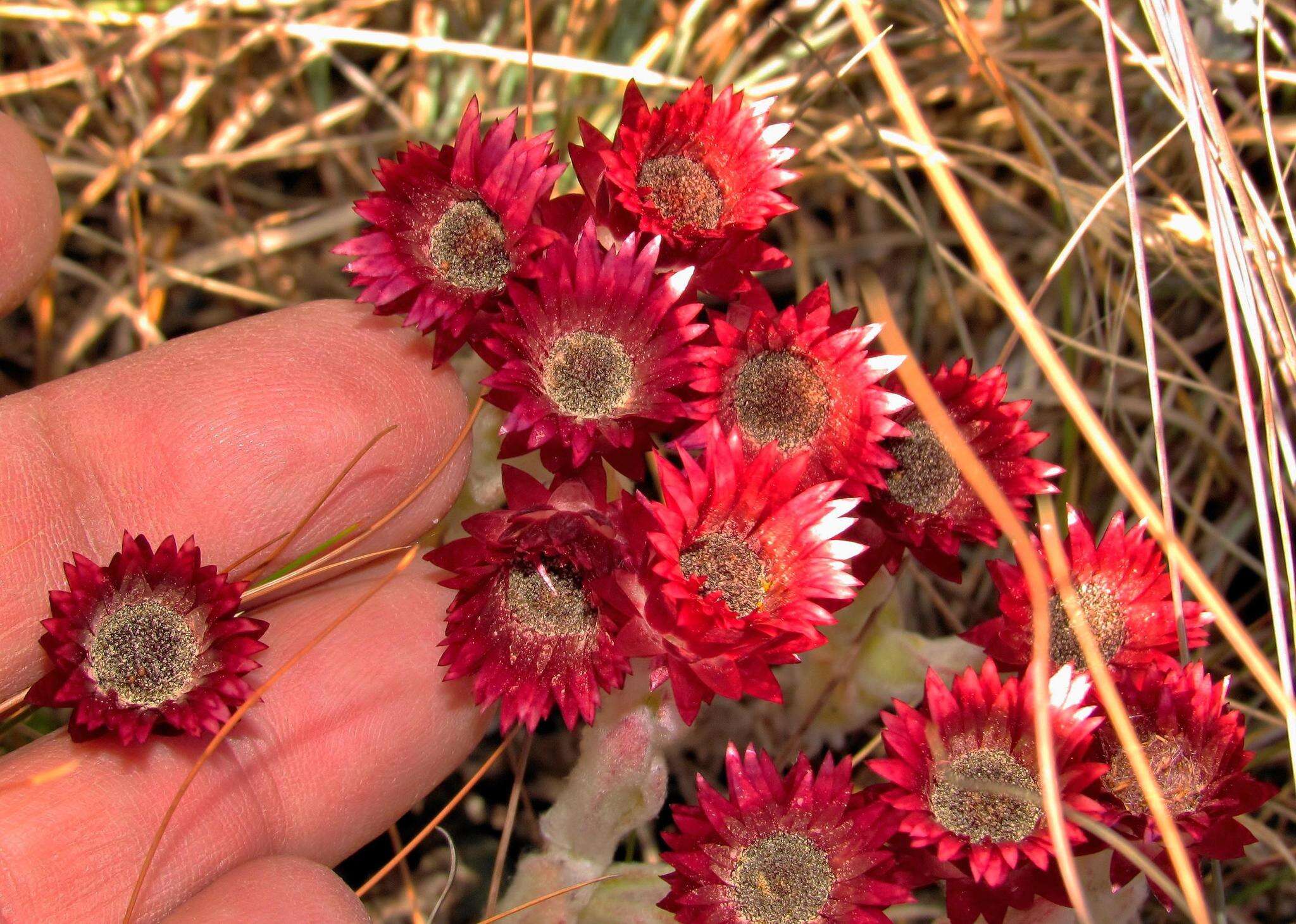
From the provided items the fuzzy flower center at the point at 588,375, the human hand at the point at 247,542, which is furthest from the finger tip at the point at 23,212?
the fuzzy flower center at the point at 588,375

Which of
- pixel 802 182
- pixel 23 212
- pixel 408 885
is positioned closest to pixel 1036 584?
pixel 408 885

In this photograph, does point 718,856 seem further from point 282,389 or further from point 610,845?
point 282,389

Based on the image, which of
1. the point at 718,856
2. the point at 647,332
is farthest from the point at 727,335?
the point at 718,856

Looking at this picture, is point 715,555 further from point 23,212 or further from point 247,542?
point 23,212

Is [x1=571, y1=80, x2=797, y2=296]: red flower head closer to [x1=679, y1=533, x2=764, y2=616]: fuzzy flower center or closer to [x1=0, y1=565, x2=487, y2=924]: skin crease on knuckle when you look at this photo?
[x1=679, y1=533, x2=764, y2=616]: fuzzy flower center

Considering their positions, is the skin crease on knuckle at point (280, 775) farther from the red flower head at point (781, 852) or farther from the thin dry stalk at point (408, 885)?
the red flower head at point (781, 852)

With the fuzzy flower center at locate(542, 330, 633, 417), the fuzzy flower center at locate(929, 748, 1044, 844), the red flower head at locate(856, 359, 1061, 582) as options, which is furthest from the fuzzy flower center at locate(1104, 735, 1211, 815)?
the fuzzy flower center at locate(542, 330, 633, 417)
